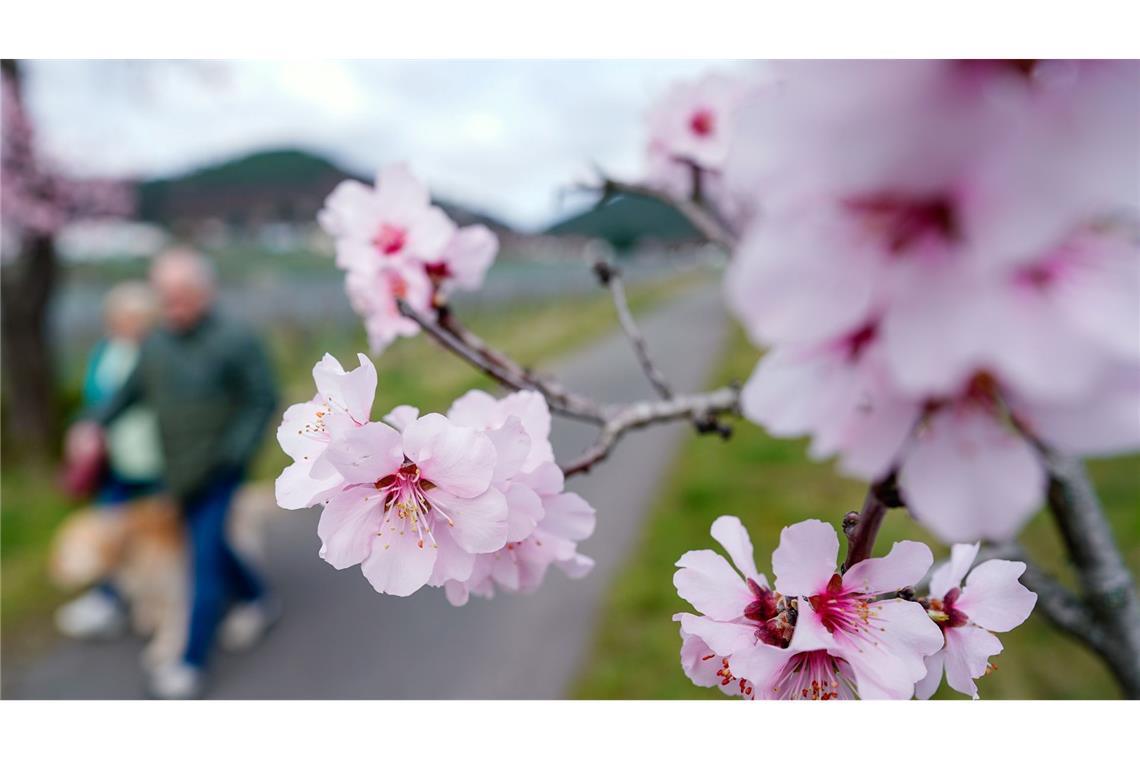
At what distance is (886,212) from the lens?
21 centimetres

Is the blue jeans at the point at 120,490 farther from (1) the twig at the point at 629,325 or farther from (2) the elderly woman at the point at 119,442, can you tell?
(1) the twig at the point at 629,325

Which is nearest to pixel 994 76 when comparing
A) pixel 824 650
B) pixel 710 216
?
pixel 824 650

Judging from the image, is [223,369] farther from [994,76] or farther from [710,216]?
[994,76]

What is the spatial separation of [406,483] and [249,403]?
1529 mm

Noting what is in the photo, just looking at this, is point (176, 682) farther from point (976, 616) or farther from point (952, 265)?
point (952, 265)

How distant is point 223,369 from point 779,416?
1750mm

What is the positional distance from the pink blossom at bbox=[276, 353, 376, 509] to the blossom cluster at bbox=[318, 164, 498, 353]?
0.14 metres

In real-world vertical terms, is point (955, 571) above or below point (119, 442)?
above

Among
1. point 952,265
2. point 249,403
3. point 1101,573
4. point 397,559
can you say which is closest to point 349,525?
point 397,559

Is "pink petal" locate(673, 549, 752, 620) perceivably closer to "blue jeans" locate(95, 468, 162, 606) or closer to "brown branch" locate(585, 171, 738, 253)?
"brown branch" locate(585, 171, 738, 253)

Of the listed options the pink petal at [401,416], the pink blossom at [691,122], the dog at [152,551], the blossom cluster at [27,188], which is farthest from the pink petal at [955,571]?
the blossom cluster at [27,188]

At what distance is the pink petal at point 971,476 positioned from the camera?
0.73 ft

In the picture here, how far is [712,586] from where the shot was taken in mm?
404

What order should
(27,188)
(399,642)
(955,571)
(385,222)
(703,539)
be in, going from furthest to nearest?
(27,188) → (399,642) → (703,539) → (385,222) → (955,571)
